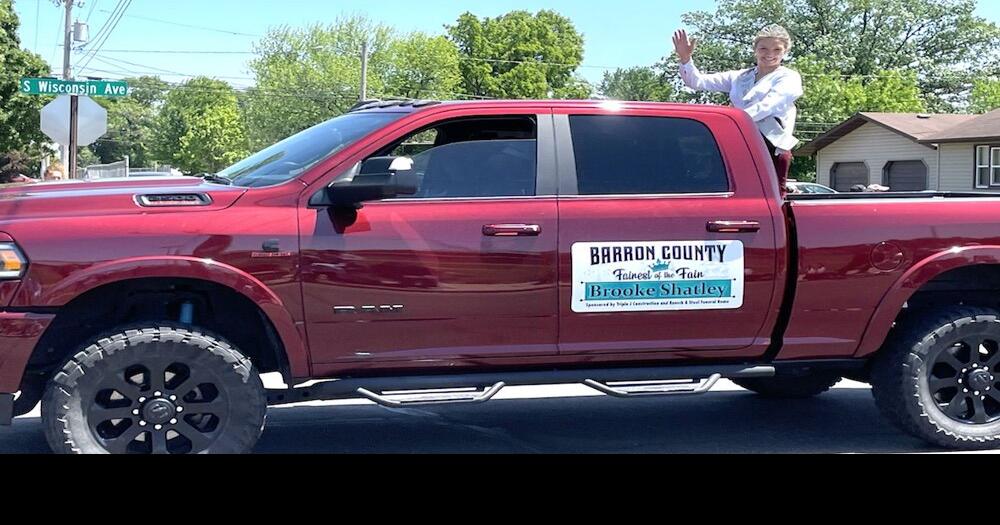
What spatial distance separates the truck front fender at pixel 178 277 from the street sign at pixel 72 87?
450 inches

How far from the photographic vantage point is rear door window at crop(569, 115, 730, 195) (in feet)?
16.8

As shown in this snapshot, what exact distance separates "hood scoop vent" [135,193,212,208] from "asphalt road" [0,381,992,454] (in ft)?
5.14

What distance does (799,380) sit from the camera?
6.98 m

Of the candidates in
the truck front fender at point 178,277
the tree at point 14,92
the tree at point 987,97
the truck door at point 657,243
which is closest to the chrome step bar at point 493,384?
the truck door at point 657,243

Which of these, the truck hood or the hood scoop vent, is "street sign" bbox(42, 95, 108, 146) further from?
the hood scoop vent

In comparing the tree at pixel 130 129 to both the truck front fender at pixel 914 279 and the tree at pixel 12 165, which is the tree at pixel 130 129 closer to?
the tree at pixel 12 165

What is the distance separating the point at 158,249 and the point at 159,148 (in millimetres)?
95314

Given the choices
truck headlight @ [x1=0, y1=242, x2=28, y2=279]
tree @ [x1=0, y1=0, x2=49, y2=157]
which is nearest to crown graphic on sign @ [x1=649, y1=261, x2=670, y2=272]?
truck headlight @ [x1=0, y1=242, x2=28, y2=279]

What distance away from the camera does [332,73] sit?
2479 inches

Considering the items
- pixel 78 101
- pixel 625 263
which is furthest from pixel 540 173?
pixel 78 101

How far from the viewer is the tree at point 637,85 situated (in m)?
68.5

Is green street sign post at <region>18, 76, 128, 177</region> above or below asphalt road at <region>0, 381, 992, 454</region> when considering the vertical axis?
above
